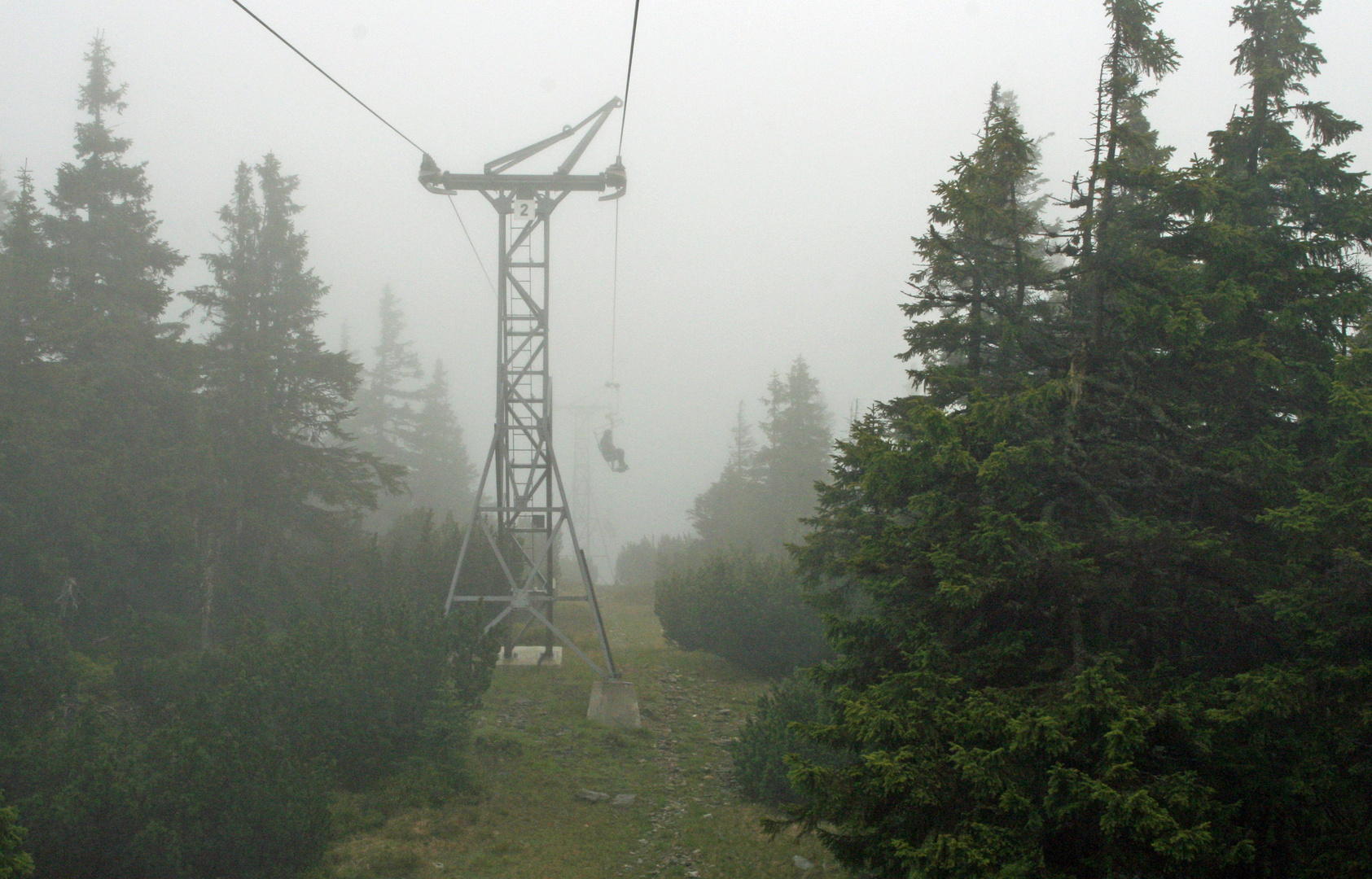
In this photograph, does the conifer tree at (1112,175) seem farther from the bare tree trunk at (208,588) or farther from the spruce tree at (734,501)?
the spruce tree at (734,501)

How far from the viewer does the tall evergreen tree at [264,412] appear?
21688 millimetres

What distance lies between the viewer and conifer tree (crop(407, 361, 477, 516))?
45938 mm

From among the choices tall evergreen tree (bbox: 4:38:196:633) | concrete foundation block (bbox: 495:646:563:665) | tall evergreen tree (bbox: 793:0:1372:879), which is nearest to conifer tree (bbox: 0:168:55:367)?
tall evergreen tree (bbox: 4:38:196:633)

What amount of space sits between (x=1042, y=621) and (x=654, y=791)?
6.81 m

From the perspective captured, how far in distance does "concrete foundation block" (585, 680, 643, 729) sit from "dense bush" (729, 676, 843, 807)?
10.7 ft

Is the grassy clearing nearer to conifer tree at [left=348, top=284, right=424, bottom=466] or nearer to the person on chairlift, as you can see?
the person on chairlift

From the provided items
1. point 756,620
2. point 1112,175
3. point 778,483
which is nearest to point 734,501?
point 778,483

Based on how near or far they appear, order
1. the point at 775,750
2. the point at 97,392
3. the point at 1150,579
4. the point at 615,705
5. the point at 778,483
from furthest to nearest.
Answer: the point at 778,483
the point at 97,392
the point at 615,705
the point at 775,750
the point at 1150,579

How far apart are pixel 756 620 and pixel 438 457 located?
32.1m

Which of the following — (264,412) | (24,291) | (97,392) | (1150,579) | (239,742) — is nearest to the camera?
(1150,579)

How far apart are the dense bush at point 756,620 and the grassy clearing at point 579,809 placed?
177cm

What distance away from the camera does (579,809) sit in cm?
1123

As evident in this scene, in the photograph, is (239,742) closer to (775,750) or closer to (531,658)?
(775,750)

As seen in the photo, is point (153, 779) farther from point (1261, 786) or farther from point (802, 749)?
point (1261, 786)
